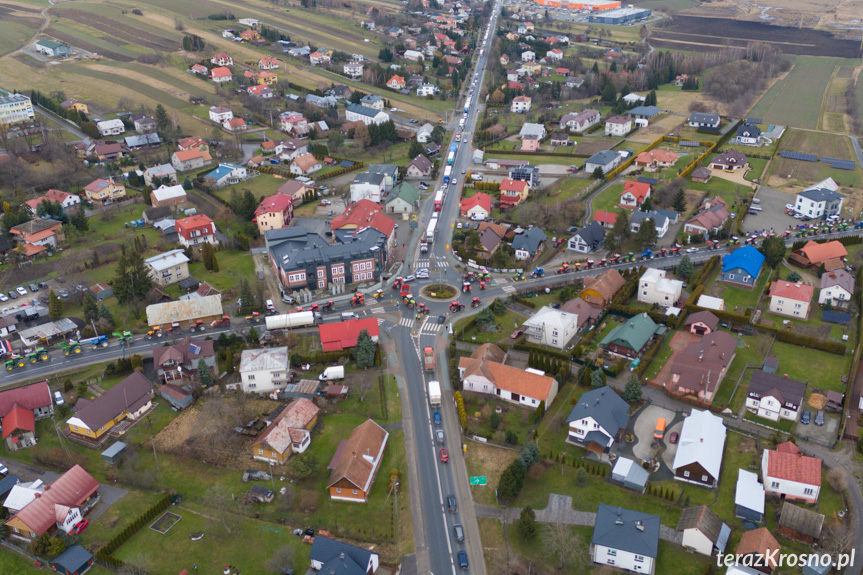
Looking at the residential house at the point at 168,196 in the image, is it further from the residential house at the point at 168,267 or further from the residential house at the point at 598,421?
the residential house at the point at 598,421

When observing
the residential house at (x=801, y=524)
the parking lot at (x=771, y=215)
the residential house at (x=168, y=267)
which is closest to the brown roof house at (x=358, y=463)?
the residential house at (x=801, y=524)

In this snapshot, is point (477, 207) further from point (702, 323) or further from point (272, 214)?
point (702, 323)

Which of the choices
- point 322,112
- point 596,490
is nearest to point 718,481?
point 596,490

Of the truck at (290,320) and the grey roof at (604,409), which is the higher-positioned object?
the grey roof at (604,409)

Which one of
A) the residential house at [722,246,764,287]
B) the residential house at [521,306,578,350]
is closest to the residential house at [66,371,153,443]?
the residential house at [521,306,578,350]

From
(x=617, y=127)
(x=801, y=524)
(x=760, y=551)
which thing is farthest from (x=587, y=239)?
(x=617, y=127)

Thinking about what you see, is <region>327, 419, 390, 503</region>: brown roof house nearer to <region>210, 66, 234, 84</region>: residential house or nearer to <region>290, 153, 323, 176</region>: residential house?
<region>290, 153, 323, 176</region>: residential house
